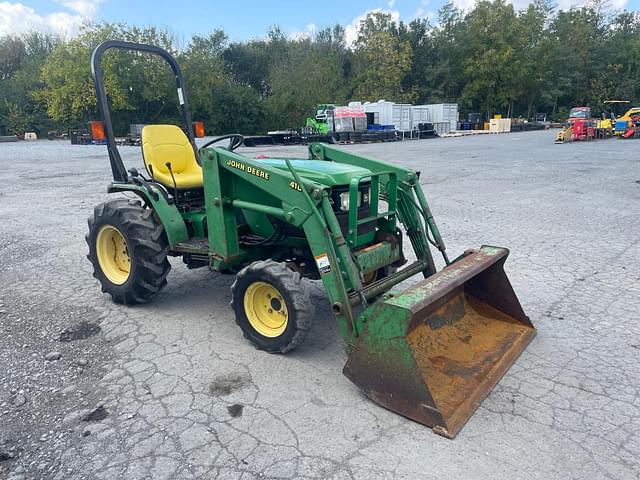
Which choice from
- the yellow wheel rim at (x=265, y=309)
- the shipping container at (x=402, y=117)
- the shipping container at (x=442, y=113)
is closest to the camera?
the yellow wheel rim at (x=265, y=309)

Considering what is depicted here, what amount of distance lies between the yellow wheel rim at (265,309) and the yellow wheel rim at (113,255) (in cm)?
156

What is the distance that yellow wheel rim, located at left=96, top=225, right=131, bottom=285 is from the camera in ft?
14.8

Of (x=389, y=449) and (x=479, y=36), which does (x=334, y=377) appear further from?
(x=479, y=36)

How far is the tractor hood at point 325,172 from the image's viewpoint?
3557 mm

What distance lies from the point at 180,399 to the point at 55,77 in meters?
37.8

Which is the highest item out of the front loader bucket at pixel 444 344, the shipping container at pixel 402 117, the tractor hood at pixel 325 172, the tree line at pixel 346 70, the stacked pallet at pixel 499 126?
the tree line at pixel 346 70

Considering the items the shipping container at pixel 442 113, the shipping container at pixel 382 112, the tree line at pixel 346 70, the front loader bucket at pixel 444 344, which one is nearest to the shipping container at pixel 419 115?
the shipping container at pixel 442 113

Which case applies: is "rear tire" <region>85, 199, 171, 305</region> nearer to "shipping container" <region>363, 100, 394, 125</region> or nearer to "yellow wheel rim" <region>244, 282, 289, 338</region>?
"yellow wheel rim" <region>244, 282, 289, 338</region>

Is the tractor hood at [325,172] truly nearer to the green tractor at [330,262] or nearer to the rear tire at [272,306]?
the green tractor at [330,262]

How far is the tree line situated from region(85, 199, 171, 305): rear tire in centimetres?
3273

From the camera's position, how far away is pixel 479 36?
164 feet

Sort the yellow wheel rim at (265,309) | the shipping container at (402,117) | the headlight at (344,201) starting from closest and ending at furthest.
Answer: the yellow wheel rim at (265,309)
the headlight at (344,201)
the shipping container at (402,117)

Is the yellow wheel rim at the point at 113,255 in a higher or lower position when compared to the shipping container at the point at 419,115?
lower

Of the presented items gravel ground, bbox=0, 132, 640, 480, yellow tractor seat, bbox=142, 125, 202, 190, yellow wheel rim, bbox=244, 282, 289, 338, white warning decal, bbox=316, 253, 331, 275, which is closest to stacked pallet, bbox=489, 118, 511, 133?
gravel ground, bbox=0, 132, 640, 480
